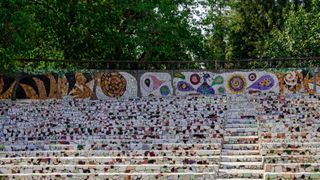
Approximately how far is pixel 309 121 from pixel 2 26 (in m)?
11.0

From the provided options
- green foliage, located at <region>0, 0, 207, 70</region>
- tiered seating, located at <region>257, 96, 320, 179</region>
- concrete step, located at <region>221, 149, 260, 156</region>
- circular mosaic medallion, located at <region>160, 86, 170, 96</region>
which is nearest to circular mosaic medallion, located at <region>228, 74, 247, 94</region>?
tiered seating, located at <region>257, 96, 320, 179</region>

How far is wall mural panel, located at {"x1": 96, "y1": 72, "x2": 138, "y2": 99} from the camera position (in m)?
20.8

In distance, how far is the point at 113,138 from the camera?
41.7 ft

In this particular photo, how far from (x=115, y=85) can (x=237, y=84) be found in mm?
5127

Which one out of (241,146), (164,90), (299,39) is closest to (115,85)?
(164,90)

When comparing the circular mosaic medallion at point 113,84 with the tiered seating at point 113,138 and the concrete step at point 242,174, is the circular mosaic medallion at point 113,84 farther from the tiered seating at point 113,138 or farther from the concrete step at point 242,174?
the concrete step at point 242,174

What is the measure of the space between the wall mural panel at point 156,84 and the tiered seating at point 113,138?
59.5 inches

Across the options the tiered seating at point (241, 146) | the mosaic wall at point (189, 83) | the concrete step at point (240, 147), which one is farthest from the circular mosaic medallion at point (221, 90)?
the concrete step at point (240, 147)

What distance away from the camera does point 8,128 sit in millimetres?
14117

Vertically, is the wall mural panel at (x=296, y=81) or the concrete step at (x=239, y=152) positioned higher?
the wall mural panel at (x=296, y=81)

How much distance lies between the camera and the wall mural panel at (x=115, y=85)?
2075 cm

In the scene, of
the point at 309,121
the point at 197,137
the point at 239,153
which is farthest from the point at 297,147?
the point at 309,121

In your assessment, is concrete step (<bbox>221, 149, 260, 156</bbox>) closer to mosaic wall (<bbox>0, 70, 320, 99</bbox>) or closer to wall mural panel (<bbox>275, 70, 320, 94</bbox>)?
mosaic wall (<bbox>0, 70, 320, 99</bbox>)

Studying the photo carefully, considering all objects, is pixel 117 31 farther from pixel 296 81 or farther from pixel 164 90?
pixel 296 81
